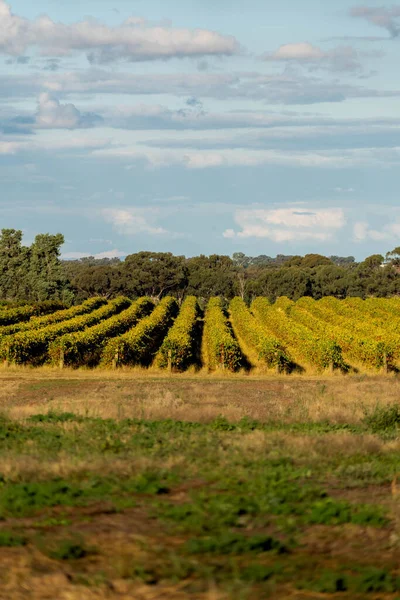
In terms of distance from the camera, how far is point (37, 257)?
347ft

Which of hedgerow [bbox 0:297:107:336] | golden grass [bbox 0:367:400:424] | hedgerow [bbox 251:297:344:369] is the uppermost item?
hedgerow [bbox 0:297:107:336]

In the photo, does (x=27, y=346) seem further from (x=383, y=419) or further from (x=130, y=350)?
(x=383, y=419)

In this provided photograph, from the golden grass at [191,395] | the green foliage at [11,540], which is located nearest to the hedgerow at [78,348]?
the golden grass at [191,395]

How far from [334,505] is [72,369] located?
1186 inches

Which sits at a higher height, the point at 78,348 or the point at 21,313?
the point at 21,313

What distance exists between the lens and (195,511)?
791 cm

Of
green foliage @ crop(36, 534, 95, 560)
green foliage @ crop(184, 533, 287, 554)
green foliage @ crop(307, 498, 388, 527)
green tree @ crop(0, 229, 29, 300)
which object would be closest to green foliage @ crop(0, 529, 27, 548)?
green foliage @ crop(36, 534, 95, 560)

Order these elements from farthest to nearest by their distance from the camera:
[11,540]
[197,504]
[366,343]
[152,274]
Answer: [152,274]
[366,343]
[197,504]
[11,540]

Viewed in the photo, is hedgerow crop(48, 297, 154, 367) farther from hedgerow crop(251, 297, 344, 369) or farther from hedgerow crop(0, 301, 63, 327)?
hedgerow crop(0, 301, 63, 327)

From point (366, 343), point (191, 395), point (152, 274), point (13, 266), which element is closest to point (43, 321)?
point (366, 343)

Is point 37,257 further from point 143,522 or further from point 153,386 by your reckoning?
point 143,522

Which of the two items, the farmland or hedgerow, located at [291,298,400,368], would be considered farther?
hedgerow, located at [291,298,400,368]

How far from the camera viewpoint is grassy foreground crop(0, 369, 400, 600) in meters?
6.48

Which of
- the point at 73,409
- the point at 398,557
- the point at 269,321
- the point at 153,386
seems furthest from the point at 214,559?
the point at 269,321
